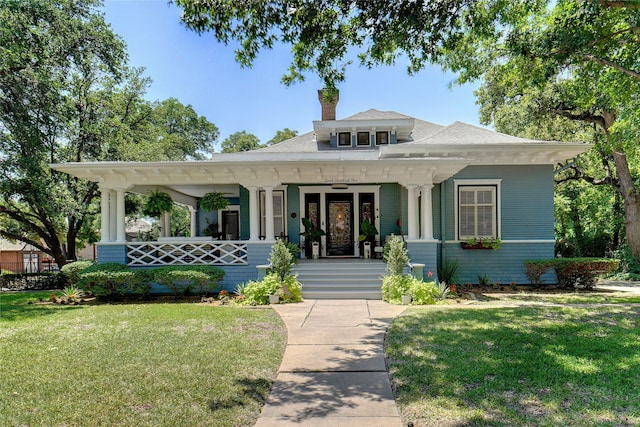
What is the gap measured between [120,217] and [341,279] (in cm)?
657

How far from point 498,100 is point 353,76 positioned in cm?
1271

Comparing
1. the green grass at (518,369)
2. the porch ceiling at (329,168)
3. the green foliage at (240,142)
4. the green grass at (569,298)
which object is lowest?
the green grass at (569,298)

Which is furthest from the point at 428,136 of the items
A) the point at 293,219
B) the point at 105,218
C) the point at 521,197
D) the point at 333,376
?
the point at 333,376

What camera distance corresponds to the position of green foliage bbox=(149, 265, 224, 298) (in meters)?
9.70

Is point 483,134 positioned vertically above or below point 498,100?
below

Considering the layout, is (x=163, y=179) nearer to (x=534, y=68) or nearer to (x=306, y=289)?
(x=306, y=289)

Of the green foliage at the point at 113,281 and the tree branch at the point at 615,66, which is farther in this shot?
the green foliage at the point at 113,281

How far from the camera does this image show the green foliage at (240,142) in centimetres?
3334

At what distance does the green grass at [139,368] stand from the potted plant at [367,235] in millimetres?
5554

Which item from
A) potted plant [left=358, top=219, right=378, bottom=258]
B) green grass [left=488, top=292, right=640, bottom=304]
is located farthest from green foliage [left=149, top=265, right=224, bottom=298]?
green grass [left=488, top=292, right=640, bottom=304]

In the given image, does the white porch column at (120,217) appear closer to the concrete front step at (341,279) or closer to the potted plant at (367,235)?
the concrete front step at (341,279)

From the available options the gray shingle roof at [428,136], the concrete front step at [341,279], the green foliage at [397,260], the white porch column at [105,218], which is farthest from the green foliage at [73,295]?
the green foliage at [397,260]

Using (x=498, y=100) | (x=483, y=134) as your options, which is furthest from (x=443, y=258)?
(x=498, y=100)

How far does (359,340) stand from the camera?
594 centimetres
